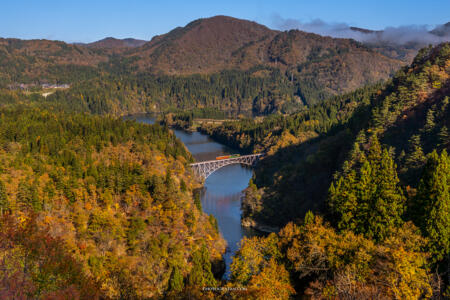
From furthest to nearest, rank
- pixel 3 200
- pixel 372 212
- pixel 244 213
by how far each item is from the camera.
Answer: pixel 244 213
pixel 3 200
pixel 372 212

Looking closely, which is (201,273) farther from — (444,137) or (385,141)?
(385,141)

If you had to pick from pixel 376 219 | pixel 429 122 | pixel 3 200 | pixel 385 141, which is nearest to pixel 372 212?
pixel 376 219

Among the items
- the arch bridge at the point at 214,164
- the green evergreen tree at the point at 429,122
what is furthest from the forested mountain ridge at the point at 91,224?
the green evergreen tree at the point at 429,122

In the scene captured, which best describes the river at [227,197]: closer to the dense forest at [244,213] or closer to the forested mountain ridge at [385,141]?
the dense forest at [244,213]

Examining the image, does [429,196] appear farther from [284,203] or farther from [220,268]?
[284,203]

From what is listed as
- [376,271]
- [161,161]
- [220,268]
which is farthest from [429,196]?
[161,161]
